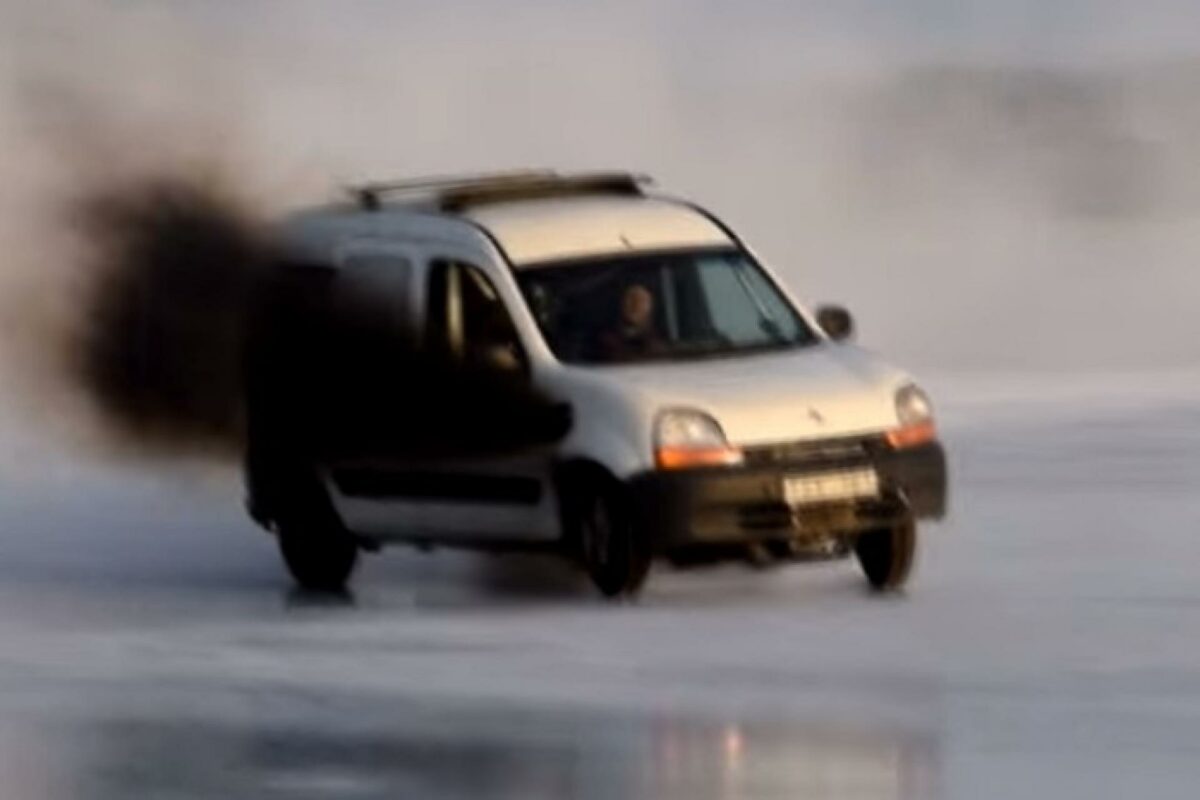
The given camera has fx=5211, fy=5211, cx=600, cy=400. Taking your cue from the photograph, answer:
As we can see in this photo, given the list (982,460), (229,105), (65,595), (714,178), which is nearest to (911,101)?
(714,178)

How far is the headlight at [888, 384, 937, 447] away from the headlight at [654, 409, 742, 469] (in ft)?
2.22

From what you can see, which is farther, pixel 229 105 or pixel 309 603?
pixel 229 105

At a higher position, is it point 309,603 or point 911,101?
point 309,603

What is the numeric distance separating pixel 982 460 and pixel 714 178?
36.0 ft

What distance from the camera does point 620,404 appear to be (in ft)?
58.6

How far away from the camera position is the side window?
61.1 ft

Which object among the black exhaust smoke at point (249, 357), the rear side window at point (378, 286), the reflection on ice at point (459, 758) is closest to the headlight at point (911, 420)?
the black exhaust smoke at point (249, 357)

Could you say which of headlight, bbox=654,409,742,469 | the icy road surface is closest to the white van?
headlight, bbox=654,409,742,469

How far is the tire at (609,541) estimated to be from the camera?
17.8 m

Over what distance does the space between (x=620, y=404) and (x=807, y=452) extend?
66cm

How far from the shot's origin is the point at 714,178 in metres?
34.2

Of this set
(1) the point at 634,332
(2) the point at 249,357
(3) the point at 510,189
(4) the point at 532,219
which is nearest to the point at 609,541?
(1) the point at 634,332

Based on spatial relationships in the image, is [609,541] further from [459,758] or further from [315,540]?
[459,758]

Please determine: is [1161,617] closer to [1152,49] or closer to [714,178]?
[714,178]
